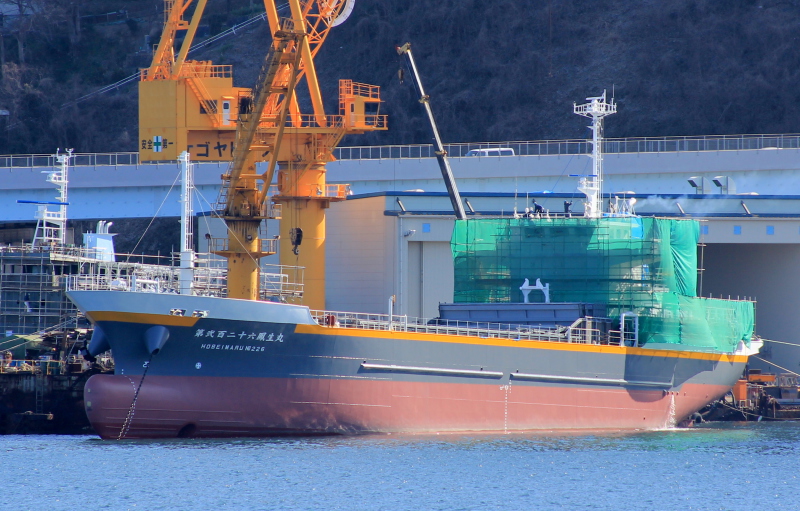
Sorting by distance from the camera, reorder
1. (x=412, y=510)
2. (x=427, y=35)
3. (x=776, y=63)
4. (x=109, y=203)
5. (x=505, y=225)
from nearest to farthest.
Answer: (x=412, y=510)
(x=505, y=225)
(x=109, y=203)
(x=776, y=63)
(x=427, y=35)

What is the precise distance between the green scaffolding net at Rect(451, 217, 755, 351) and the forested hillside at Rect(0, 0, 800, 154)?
40352mm

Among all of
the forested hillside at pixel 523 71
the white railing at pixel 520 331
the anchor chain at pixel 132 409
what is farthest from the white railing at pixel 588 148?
the anchor chain at pixel 132 409

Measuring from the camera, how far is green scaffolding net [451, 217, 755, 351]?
4191cm

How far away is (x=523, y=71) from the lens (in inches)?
3479

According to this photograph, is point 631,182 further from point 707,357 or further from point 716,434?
point 716,434

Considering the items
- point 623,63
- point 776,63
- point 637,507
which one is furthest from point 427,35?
point 637,507

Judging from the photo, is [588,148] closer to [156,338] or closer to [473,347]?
[473,347]

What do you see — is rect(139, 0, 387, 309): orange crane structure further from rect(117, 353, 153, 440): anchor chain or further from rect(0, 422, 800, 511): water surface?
rect(0, 422, 800, 511): water surface

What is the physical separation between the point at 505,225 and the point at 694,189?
20.1 meters

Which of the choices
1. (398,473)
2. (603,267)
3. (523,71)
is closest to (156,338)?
(398,473)

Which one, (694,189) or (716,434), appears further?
(694,189)

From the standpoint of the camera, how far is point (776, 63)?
8444cm

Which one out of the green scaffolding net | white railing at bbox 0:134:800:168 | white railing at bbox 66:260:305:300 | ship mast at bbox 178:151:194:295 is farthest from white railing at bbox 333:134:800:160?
ship mast at bbox 178:151:194:295

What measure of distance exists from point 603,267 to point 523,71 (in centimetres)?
4823
